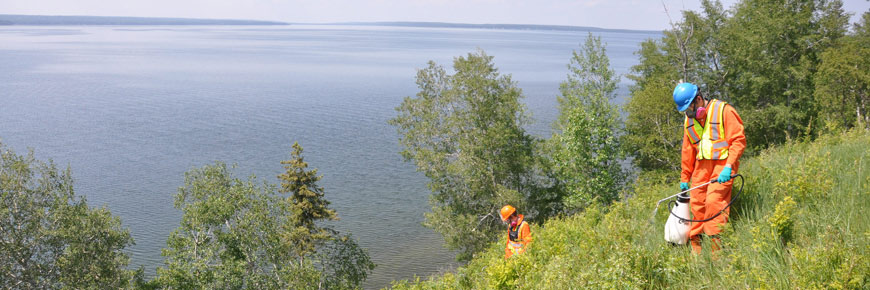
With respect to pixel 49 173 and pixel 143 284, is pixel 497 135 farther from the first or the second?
pixel 49 173

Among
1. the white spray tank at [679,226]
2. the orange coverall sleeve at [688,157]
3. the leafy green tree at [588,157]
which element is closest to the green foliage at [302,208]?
the leafy green tree at [588,157]

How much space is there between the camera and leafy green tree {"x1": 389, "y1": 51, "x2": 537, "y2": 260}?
85.1 ft

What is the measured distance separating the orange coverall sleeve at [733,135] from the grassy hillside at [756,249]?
0.57m

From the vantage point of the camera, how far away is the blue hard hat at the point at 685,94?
19.4 ft

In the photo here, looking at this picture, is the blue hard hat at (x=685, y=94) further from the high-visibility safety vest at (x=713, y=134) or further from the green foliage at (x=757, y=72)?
the green foliage at (x=757, y=72)

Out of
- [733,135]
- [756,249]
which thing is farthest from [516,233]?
[756,249]

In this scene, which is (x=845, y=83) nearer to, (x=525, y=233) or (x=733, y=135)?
(x=525, y=233)

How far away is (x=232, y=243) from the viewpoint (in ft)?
68.1

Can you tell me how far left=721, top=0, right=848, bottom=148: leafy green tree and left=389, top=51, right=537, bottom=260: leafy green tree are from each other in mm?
12204

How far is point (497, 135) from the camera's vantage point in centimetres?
2566

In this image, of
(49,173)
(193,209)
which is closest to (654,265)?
(193,209)

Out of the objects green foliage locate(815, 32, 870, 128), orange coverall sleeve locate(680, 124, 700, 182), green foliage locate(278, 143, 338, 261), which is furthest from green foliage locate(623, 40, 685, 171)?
orange coverall sleeve locate(680, 124, 700, 182)

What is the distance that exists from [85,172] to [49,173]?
21.6m

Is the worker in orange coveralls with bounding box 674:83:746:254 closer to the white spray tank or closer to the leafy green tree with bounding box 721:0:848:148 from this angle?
the white spray tank
